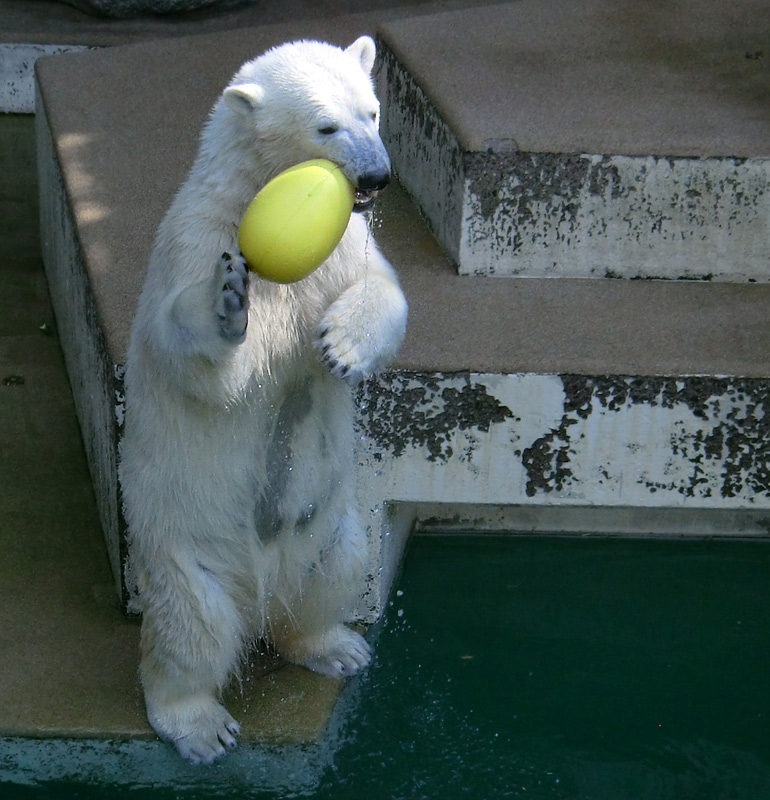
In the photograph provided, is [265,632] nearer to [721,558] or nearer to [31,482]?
[31,482]

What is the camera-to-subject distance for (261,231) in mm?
2041

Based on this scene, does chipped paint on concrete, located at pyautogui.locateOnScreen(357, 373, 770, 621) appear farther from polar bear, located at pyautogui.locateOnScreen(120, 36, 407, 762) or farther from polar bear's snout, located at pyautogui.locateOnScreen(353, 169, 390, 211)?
polar bear's snout, located at pyautogui.locateOnScreen(353, 169, 390, 211)

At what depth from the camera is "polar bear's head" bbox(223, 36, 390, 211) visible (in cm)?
214

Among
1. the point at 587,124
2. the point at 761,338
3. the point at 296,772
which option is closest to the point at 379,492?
the point at 296,772

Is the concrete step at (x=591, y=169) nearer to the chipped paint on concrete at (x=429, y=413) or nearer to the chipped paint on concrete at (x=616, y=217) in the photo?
the chipped paint on concrete at (x=616, y=217)

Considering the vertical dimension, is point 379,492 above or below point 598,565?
above

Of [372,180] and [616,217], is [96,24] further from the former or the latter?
[372,180]

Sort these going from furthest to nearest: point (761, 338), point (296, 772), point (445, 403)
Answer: point (761, 338) → point (445, 403) → point (296, 772)

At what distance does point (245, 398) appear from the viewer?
2344mm

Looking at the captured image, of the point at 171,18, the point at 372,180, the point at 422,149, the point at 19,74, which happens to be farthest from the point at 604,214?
the point at 171,18

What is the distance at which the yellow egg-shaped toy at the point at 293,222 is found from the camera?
203cm

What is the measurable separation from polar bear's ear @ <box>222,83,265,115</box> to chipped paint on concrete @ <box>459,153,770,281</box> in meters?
1.18

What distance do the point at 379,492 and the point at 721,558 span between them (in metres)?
1.11

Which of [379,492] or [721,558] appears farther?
[721,558]
